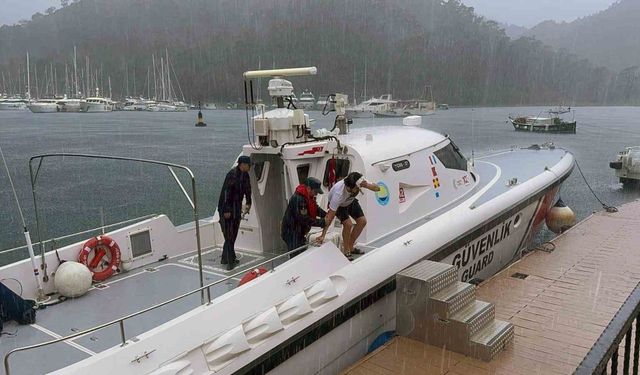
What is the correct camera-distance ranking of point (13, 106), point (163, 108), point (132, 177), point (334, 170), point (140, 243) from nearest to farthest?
point (140, 243) → point (334, 170) → point (132, 177) → point (163, 108) → point (13, 106)

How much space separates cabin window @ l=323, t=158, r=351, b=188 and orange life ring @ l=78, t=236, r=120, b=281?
2.62 meters

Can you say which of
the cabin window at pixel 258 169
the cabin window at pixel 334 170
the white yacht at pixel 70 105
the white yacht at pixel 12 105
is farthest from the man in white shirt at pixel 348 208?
the white yacht at pixel 12 105

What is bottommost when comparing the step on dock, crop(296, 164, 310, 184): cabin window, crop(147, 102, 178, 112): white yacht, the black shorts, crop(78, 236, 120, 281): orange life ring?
the step on dock

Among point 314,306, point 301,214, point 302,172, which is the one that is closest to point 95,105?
point 302,172

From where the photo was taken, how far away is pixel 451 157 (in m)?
8.50

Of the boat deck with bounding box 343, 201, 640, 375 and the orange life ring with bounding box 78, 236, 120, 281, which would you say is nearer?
the boat deck with bounding box 343, 201, 640, 375

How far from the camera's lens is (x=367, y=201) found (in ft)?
21.4

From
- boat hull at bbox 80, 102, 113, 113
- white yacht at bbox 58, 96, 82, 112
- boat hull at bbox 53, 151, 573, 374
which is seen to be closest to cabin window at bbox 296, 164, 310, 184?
boat hull at bbox 53, 151, 573, 374

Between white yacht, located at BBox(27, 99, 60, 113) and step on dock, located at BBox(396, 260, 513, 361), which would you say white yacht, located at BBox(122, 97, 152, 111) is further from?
step on dock, located at BBox(396, 260, 513, 361)

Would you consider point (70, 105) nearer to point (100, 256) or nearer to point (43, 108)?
point (43, 108)

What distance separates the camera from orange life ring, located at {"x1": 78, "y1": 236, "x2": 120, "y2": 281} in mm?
5875

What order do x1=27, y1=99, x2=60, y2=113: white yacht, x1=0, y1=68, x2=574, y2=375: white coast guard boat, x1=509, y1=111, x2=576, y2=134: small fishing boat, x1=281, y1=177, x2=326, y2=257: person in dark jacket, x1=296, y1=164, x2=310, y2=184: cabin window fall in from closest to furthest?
x1=0, y1=68, x2=574, y2=375: white coast guard boat < x1=281, y1=177, x2=326, y2=257: person in dark jacket < x1=296, y1=164, x2=310, y2=184: cabin window < x1=509, y1=111, x2=576, y2=134: small fishing boat < x1=27, y1=99, x2=60, y2=113: white yacht

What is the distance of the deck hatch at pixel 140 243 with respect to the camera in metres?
6.41

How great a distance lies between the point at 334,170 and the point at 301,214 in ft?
3.73
